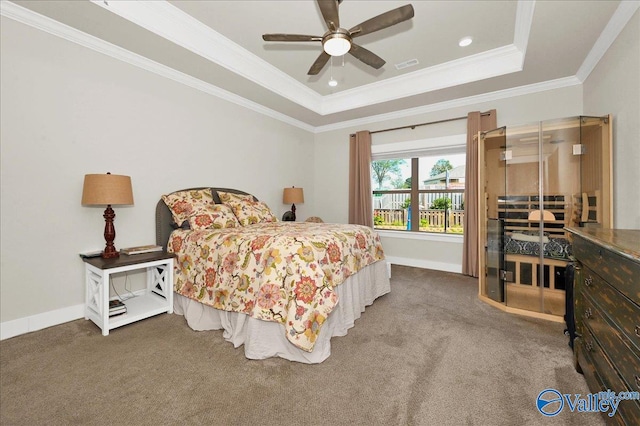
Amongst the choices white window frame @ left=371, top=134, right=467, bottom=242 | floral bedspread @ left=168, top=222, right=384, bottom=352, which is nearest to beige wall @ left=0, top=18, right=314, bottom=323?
floral bedspread @ left=168, top=222, right=384, bottom=352

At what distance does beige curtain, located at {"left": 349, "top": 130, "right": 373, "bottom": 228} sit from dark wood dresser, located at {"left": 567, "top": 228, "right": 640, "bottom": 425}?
3254 mm

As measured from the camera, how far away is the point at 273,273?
1926mm

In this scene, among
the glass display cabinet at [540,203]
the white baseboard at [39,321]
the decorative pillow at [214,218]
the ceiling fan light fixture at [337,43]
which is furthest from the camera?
the decorative pillow at [214,218]

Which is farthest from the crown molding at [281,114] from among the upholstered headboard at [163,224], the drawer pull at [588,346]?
the drawer pull at [588,346]

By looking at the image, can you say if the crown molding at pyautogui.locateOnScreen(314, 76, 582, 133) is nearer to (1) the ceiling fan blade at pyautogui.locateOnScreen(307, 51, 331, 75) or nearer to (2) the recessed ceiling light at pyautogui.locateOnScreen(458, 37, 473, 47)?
(2) the recessed ceiling light at pyautogui.locateOnScreen(458, 37, 473, 47)

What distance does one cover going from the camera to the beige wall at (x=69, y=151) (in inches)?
88.6

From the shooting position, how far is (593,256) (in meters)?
1.45

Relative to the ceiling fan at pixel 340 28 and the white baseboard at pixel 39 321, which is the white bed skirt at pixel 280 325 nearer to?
Result: the white baseboard at pixel 39 321

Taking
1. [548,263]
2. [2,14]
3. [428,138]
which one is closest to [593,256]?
[548,263]

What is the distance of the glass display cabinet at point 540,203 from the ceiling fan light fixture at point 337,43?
6.57ft

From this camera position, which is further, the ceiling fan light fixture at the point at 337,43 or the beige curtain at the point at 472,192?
the beige curtain at the point at 472,192

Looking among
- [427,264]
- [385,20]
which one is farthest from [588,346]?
[427,264]

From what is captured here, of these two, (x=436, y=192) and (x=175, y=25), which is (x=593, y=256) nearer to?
(x=436, y=192)

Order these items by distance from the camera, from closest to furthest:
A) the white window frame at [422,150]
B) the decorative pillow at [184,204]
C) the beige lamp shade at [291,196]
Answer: the decorative pillow at [184,204], the white window frame at [422,150], the beige lamp shade at [291,196]
